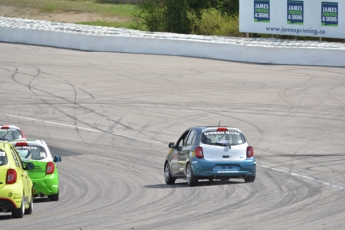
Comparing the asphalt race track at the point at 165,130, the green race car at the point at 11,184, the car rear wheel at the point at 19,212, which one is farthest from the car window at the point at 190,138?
the car rear wheel at the point at 19,212

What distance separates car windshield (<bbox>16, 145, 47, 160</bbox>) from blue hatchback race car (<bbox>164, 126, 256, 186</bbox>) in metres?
3.48

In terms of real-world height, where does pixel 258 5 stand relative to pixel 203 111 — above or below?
above

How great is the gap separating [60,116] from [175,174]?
1210 centimetres

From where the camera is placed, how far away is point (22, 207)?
13.2 m

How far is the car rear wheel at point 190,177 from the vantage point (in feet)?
59.9

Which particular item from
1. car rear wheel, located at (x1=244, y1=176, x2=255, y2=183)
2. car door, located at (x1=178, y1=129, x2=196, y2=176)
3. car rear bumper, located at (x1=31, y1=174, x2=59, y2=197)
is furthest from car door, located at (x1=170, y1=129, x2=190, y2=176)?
car rear bumper, located at (x1=31, y1=174, x2=59, y2=197)

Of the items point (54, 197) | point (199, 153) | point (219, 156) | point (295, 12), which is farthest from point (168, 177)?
point (295, 12)

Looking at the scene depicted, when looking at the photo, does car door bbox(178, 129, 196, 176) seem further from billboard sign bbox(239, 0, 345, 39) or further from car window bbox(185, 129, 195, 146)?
billboard sign bbox(239, 0, 345, 39)

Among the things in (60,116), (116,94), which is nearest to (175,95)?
(116,94)

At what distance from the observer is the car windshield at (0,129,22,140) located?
69.7ft

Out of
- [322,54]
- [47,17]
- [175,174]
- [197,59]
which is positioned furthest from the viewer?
[47,17]

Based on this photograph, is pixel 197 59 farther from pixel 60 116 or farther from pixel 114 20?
pixel 114 20

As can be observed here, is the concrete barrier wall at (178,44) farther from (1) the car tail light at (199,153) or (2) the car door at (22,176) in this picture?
(2) the car door at (22,176)

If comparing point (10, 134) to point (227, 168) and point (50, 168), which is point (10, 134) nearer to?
point (50, 168)
